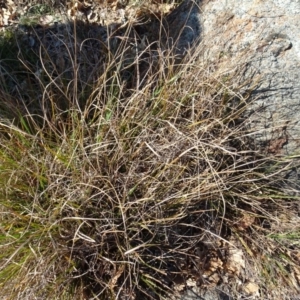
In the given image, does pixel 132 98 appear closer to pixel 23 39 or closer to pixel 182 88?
pixel 182 88

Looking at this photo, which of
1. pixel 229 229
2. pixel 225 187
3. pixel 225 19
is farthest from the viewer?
pixel 225 19

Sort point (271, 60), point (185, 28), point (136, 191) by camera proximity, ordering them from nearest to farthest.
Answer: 1. point (136, 191)
2. point (271, 60)
3. point (185, 28)

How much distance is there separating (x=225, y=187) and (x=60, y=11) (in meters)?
1.91

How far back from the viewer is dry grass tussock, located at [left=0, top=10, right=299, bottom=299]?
2.64m

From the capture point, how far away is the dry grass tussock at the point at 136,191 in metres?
2.64

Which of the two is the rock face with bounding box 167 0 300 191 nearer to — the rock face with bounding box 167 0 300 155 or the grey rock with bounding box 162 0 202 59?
the rock face with bounding box 167 0 300 155

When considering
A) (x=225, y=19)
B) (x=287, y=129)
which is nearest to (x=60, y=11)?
(x=225, y=19)

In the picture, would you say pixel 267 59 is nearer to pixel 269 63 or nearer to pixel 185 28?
pixel 269 63

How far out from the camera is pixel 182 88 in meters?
3.00

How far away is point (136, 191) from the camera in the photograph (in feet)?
9.18

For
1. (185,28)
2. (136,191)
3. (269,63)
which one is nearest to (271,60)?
(269,63)

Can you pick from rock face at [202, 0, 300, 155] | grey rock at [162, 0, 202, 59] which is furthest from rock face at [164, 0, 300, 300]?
grey rock at [162, 0, 202, 59]

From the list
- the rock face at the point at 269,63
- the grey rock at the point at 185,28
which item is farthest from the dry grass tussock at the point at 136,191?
the grey rock at the point at 185,28

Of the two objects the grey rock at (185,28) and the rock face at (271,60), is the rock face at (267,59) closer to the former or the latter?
the rock face at (271,60)
